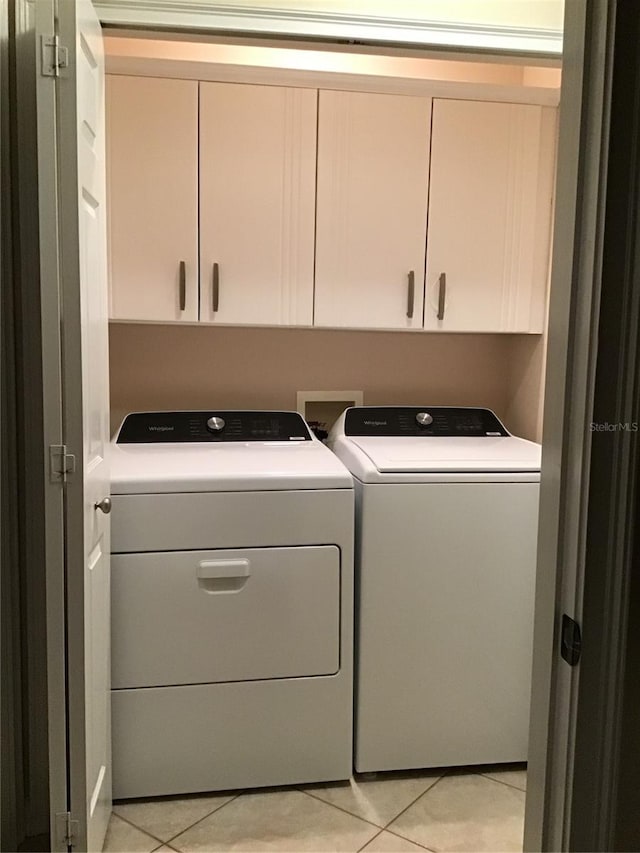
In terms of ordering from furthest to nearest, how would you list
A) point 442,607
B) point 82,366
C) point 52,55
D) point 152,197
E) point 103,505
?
point 152,197 → point 442,607 → point 103,505 → point 82,366 → point 52,55

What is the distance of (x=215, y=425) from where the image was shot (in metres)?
2.60

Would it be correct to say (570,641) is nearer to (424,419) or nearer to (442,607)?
(442,607)

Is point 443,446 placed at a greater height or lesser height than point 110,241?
lesser

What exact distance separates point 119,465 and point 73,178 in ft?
2.99

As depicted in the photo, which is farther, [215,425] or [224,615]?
[215,425]

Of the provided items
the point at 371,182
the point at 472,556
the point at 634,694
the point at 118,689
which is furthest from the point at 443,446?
the point at 634,694

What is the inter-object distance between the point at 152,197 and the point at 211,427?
77 cm

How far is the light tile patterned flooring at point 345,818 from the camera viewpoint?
1958 mm

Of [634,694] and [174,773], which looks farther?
[174,773]

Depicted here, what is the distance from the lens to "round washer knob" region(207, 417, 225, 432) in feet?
8.53

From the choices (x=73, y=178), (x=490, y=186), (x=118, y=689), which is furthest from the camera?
(x=490, y=186)

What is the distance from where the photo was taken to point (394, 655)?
2184 mm

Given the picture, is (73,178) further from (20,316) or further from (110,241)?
(110,241)

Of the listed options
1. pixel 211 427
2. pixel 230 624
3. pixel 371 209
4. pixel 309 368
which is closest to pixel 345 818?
pixel 230 624
